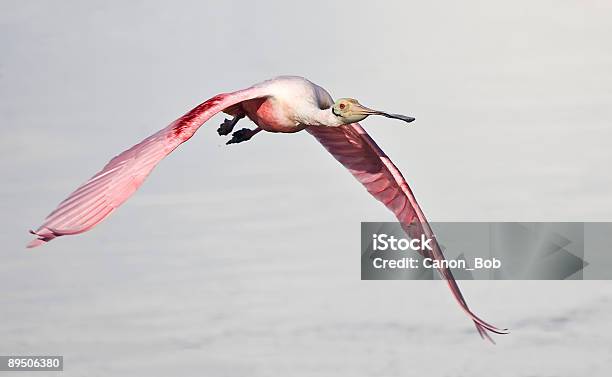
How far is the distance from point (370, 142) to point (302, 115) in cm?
291

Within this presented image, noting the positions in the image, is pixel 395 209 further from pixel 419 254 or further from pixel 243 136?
pixel 243 136

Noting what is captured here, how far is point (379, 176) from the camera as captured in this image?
24391 mm

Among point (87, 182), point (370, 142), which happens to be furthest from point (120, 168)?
point (370, 142)

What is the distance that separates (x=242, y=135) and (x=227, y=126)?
24 cm

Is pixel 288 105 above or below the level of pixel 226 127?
above

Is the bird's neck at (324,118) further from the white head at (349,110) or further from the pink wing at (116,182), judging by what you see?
the pink wing at (116,182)

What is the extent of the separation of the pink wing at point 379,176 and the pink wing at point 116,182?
3930 mm

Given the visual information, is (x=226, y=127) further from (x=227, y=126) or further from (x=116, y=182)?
(x=116, y=182)

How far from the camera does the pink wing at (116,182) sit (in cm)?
1790

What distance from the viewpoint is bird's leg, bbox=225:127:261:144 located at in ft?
72.0

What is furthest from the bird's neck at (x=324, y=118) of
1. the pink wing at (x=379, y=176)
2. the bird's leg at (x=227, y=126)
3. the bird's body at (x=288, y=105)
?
the pink wing at (x=379, y=176)

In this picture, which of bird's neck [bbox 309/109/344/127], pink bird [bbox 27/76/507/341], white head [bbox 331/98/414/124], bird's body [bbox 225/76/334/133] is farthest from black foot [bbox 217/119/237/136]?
white head [bbox 331/98/414/124]

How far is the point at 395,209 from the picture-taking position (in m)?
24.4

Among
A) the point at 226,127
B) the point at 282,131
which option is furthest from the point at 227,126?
the point at 282,131
